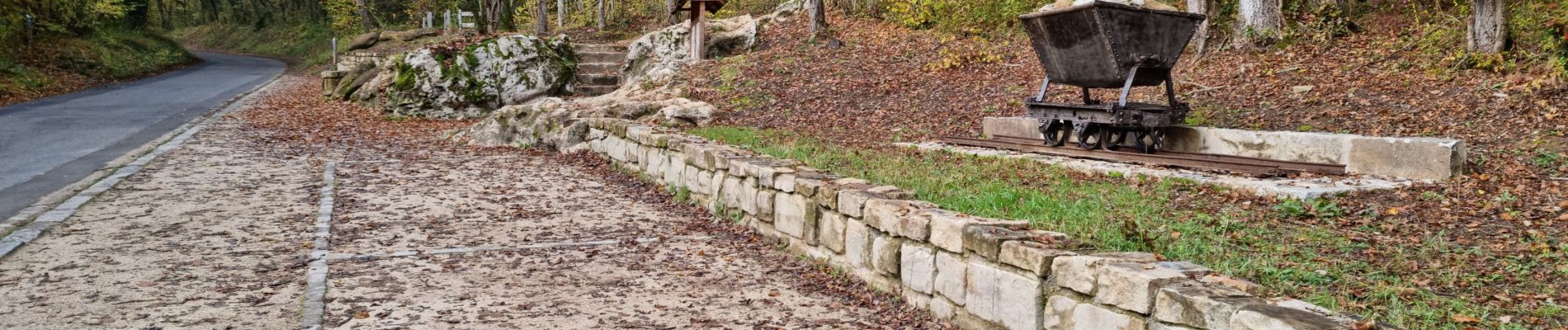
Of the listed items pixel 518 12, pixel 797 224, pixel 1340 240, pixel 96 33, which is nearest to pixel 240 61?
pixel 96 33

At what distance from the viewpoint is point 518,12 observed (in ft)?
124

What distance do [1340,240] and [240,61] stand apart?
38.3 meters

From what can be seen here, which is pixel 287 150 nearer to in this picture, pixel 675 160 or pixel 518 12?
pixel 675 160

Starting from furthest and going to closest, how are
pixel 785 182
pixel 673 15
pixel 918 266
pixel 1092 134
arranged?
pixel 673 15 < pixel 1092 134 < pixel 785 182 < pixel 918 266

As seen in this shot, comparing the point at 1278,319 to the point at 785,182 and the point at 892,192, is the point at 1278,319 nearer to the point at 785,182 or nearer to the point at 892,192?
the point at 892,192

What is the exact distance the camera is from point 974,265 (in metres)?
4.45

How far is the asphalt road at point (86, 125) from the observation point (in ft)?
31.7

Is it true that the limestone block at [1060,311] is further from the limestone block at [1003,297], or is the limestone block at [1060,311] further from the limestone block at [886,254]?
the limestone block at [886,254]

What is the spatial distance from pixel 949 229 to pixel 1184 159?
179 inches

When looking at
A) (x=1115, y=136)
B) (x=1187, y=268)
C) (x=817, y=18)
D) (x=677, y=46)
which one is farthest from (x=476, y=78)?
(x=1187, y=268)

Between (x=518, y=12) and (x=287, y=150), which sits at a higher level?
(x=518, y=12)

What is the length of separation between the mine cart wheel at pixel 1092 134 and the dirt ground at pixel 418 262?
419cm

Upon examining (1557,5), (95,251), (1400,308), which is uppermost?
(1557,5)

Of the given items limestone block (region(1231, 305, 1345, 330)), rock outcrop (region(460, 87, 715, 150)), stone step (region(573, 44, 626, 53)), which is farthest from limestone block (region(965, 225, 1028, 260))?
stone step (region(573, 44, 626, 53))
